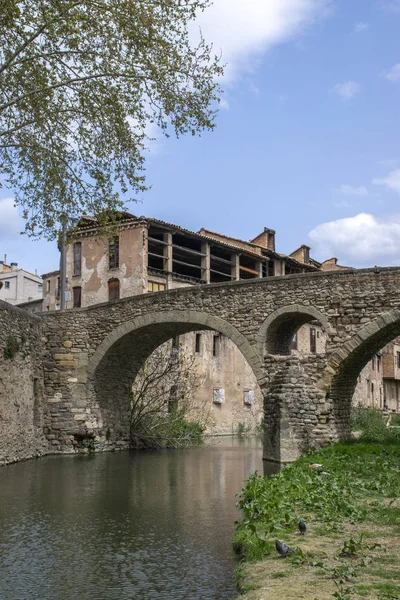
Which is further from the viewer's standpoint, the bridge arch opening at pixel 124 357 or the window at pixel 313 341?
the window at pixel 313 341

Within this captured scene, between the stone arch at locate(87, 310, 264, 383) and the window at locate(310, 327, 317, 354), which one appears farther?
the window at locate(310, 327, 317, 354)

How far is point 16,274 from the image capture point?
45.8m

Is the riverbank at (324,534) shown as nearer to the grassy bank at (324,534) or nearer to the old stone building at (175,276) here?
the grassy bank at (324,534)

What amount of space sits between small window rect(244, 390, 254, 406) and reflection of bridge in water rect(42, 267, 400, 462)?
→ 1139 cm

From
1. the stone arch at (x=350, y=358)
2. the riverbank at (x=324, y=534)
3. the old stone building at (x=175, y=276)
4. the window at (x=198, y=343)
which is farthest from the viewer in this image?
the window at (x=198, y=343)

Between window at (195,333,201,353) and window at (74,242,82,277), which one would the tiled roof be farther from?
window at (195,333,201,353)

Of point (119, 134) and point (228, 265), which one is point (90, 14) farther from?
point (228, 265)

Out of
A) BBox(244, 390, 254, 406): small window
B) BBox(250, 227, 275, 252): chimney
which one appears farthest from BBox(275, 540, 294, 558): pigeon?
BBox(250, 227, 275, 252): chimney

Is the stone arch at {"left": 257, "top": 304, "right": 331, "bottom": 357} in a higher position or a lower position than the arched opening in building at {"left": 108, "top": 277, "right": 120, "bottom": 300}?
lower

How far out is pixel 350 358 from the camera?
14820 millimetres

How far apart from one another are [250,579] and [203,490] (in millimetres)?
6202

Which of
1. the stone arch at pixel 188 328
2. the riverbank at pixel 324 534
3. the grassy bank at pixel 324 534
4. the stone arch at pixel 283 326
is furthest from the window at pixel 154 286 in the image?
the riverbank at pixel 324 534

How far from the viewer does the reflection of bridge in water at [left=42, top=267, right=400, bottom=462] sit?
14.7 metres

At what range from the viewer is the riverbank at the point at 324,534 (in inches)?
166
